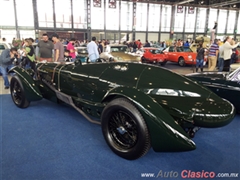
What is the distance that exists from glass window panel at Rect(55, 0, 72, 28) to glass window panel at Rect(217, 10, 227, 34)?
22033mm

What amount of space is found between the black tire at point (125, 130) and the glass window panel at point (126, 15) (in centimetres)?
2316

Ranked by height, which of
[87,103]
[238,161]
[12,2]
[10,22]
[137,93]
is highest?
[12,2]

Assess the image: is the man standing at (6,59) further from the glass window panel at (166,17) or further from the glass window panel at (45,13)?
the glass window panel at (166,17)

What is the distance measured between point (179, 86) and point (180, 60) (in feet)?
32.3

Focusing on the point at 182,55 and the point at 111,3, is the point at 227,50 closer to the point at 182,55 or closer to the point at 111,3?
the point at 182,55

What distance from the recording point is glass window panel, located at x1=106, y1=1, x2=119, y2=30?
926 inches

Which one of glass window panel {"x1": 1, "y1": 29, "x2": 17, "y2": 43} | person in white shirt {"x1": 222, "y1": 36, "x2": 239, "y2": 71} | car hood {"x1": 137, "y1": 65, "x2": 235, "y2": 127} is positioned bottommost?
car hood {"x1": 137, "y1": 65, "x2": 235, "y2": 127}

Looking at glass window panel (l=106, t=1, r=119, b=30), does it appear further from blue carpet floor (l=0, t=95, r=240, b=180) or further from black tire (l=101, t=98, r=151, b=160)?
black tire (l=101, t=98, r=151, b=160)

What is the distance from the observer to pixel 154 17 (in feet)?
85.8

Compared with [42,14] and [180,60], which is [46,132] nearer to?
[180,60]

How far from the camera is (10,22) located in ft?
62.8

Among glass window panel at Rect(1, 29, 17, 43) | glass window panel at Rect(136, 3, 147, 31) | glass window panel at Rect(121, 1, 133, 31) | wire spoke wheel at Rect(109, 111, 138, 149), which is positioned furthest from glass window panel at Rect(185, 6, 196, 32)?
wire spoke wheel at Rect(109, 111, 138, 149)

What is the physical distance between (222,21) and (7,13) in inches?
1131

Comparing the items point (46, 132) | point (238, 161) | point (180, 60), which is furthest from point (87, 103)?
point (180, 60)
